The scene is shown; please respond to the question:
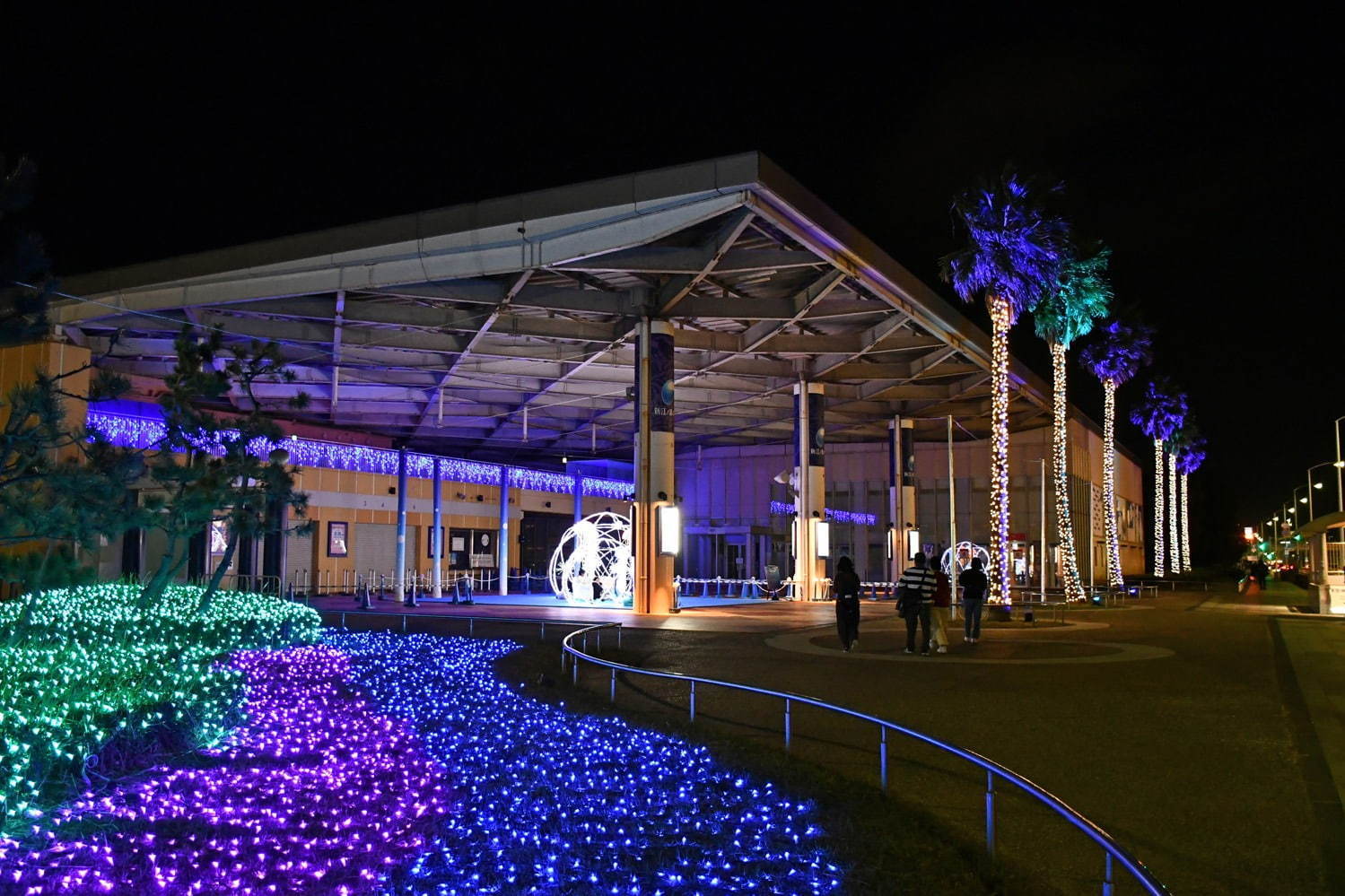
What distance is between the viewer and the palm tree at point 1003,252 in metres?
30.4

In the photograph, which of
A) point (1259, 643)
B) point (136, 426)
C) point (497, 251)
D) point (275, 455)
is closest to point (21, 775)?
point (275, 455)

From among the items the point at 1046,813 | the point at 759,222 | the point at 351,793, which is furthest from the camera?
the point at 759,222

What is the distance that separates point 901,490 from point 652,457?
22625 mm

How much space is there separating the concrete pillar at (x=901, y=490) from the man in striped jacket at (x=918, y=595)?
99.2 feet

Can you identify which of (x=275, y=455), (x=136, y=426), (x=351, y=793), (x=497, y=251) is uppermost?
(x=497, y=251)

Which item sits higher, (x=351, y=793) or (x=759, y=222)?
(x=759, y=222)

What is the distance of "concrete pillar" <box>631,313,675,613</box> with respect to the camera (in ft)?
95.8

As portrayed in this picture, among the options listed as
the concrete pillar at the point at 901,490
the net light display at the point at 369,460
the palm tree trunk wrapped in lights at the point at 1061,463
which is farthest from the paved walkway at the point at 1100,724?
the concrete pillar at the point at 901,490

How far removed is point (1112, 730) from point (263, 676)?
11419mm

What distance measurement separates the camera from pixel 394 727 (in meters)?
11.7

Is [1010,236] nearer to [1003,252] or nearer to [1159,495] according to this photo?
[1003,252]

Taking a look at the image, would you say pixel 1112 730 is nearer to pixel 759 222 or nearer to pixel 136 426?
pixel 759 222

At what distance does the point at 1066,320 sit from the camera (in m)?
37.6

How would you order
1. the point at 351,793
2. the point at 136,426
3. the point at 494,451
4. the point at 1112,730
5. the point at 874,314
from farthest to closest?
the point at 494,451
the point at 136,426
the point at 874,314
the point at 1112,730
the point at 351,793
